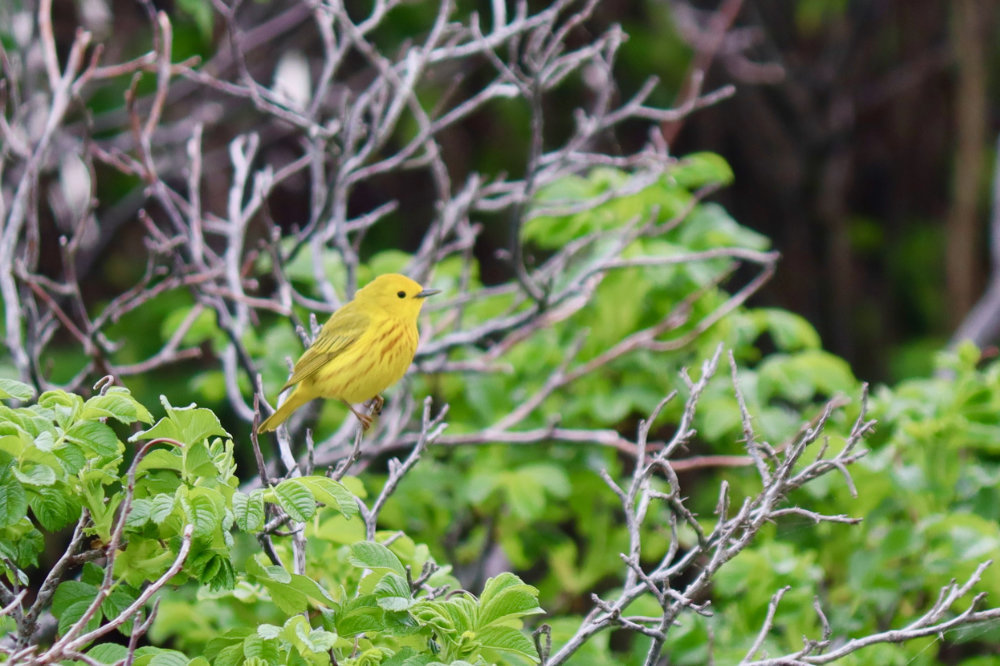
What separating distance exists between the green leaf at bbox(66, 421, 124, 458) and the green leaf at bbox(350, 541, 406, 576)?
47cm

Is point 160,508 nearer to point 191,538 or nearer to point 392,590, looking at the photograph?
point 191,538

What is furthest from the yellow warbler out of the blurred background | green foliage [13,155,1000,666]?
the blurred background

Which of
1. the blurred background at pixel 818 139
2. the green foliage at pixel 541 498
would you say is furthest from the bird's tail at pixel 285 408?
the blurred background at pixel 818 139

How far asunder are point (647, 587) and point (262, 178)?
241 centimetres

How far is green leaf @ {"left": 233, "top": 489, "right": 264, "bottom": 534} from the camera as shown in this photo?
1.97 m

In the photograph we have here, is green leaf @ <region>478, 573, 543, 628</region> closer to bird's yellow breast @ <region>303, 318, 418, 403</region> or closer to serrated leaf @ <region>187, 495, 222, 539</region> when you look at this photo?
serrated leaf @ <region>187, 495, 222, 539</region>

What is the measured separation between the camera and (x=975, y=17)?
802cm

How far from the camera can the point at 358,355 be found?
3504 millimetres

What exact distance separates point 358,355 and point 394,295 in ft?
0.84

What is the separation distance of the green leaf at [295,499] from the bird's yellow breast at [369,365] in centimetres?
142

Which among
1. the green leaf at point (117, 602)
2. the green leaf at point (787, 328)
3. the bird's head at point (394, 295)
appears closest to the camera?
the green leaf at point (117, 602)

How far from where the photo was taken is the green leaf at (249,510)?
1967 millimetres

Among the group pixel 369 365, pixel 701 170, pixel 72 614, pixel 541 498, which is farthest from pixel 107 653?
pixel 701 170

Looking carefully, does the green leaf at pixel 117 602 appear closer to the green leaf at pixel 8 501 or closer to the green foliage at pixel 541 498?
the green foliage at pixel 541 498
